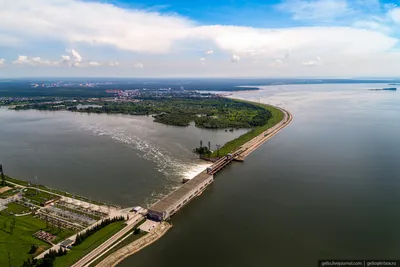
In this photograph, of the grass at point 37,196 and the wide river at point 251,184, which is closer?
the wide river at point 251,184

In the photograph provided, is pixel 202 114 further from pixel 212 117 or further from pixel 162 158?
pixel 162 158

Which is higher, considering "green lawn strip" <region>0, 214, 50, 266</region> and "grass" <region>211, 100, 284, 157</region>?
"grass" <region>211, 100, 284, 157</region>

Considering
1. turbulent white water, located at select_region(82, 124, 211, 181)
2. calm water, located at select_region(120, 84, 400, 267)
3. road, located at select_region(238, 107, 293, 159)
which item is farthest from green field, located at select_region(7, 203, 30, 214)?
road, located at select_region(238, 107, 293, 159)

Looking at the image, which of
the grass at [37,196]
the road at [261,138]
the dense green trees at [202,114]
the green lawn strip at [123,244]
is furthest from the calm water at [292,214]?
the dense green trees at [202,114]

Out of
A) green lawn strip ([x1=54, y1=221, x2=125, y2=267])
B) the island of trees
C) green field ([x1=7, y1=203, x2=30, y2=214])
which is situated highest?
the island of trees

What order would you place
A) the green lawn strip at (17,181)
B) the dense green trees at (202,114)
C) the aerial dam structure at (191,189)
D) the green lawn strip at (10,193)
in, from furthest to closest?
1. the dense green trees at (202,114)
2. the green lawn strip at (17,181)
3. the green lawn strip at (10,193)
4. the aerial dam structure at (191,189)

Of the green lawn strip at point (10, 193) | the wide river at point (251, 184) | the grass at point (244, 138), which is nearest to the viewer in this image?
the wide river at point (251, 184)

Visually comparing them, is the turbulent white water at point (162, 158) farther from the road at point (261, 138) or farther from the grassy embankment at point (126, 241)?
the grassy embankment at point (126, 241)

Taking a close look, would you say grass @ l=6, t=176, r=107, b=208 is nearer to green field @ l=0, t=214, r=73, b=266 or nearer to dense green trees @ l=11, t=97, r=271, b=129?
green field @ l=0, t=214, r=73, b=266
